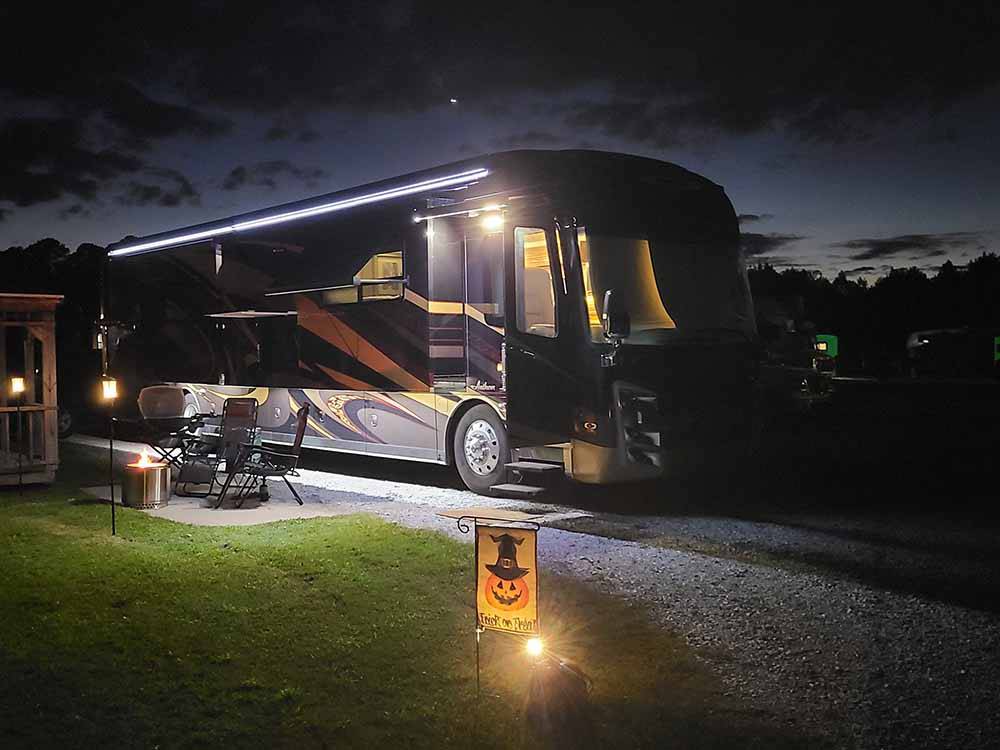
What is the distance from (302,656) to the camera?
5.59 meters

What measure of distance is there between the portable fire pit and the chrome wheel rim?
3.33m

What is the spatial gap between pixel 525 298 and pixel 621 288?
41.5 inches

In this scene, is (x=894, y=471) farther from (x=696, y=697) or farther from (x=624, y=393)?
(x=696, y=697)

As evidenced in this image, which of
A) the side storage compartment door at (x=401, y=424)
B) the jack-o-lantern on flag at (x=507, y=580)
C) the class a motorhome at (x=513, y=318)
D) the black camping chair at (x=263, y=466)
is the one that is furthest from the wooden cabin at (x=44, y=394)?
the jack-o-lantern on flag at (x=507, y=580)

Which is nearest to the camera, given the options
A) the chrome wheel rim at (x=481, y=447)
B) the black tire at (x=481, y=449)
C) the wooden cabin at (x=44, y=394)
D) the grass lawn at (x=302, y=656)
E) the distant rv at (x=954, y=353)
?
the grass lawn at (x=302, y=656)

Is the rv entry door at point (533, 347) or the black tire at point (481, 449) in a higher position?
the rv entry door at point (533, 347)

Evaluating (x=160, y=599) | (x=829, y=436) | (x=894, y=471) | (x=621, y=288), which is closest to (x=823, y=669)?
(x=160, y=599)

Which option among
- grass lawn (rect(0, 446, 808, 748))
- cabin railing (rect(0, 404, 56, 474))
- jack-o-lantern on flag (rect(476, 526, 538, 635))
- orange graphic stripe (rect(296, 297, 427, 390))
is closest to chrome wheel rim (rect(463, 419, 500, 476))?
orange graphic stripe (rect(296, 297, 427, 390))

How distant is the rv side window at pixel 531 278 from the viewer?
35.2 ft

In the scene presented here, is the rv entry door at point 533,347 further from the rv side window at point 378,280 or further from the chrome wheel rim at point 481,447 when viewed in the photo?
the rv side window at point 378,280

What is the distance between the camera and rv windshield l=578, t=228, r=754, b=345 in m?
10.3

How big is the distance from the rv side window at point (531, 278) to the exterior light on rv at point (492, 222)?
1.30ft

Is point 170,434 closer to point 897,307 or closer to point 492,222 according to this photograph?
point 492,222

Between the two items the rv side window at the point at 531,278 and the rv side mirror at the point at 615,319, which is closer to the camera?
the rv side mirror at the point at 615,319
